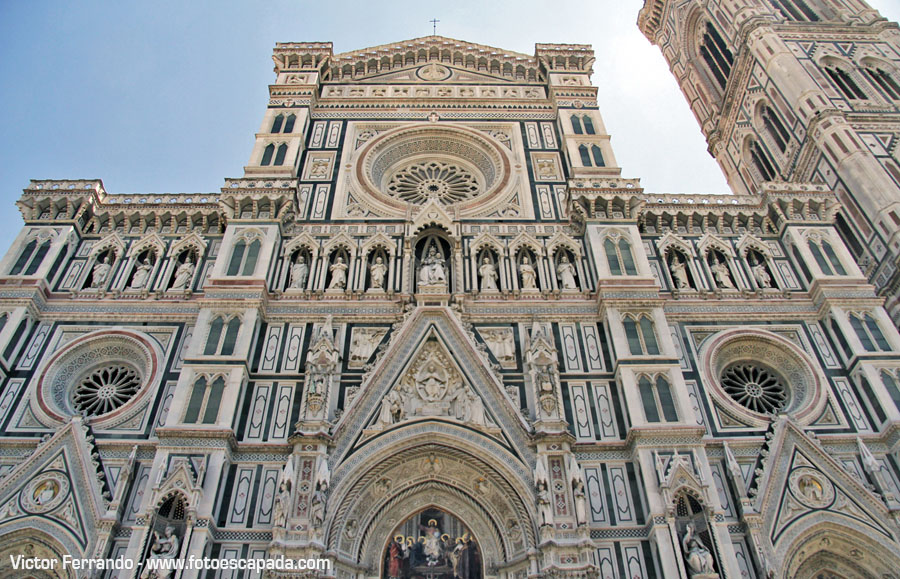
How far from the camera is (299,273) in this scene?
659 inches

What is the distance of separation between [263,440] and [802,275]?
40.3 ft

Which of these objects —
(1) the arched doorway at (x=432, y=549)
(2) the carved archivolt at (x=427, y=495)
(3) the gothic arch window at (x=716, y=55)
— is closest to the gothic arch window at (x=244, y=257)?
(2) the carved archivolt at (x=427, y=495)

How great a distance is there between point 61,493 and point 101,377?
9.68 feet

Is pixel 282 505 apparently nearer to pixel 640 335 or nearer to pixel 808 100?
pixel 640 335

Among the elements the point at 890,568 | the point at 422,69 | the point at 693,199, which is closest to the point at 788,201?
the point at 693,199

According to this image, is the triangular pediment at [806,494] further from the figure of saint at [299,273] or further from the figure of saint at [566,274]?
the figure of saint at [299,273]

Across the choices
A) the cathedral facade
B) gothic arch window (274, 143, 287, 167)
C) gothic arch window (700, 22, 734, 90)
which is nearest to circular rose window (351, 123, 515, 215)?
the cathedral facade

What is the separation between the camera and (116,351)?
50.9 feet

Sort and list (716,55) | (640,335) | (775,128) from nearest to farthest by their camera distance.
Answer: (640,335), (775,128), (716,55)

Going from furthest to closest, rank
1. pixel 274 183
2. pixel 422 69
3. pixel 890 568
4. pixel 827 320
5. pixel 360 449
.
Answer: pixel 422 69, pixel 274 183, pixel 827 320, pixel 360 449, pixel 890 568

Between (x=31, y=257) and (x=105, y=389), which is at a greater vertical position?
(x=31, y=257)

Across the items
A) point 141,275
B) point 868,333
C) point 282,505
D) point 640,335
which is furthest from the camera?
point 141,275

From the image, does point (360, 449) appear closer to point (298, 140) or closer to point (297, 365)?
point (297, 365)

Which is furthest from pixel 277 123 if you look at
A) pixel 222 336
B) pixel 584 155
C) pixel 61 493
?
pixel 61 493
